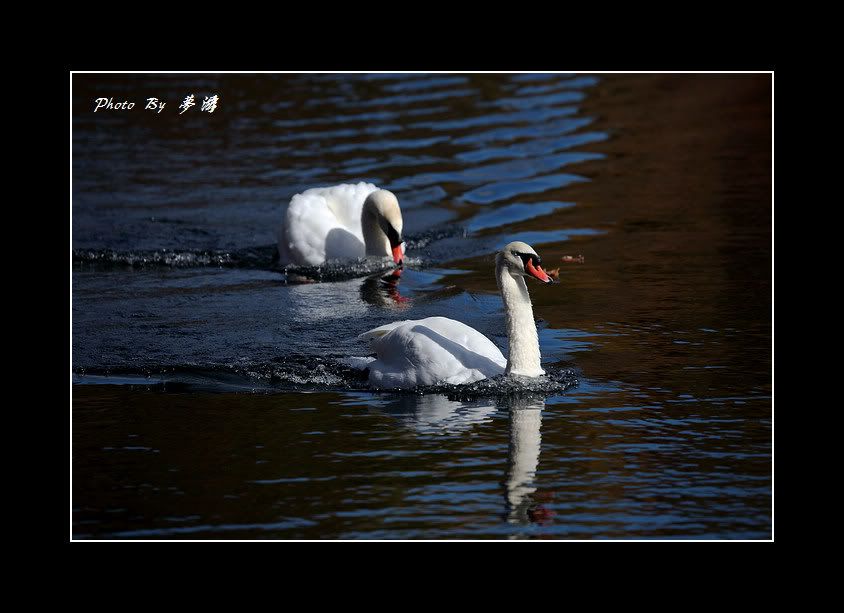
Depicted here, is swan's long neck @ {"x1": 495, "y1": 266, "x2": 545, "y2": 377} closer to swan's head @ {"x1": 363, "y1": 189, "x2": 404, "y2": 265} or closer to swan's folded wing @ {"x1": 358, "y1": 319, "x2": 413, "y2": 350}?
swan's folded wing @ {"x1": 358, "y1": 319, "x2": 413, "y2": 350}

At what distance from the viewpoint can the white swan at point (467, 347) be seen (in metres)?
9.81

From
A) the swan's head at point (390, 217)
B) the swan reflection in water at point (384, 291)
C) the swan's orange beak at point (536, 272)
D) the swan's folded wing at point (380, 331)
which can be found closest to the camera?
the swan's orange beak at point (536, 272)

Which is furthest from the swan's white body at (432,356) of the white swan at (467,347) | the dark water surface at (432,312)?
the dark water surface at (432,312)

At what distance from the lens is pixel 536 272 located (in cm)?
973

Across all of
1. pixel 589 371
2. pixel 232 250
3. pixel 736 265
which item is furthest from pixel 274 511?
pixel 232 250

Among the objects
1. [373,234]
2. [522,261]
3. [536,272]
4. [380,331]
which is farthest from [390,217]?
[536,272]

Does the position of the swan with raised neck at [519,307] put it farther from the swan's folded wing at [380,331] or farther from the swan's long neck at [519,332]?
the swan's folded wing at [380,331]

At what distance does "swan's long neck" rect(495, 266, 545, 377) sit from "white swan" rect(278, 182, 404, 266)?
16.6 feet

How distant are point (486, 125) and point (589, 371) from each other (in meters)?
12.2

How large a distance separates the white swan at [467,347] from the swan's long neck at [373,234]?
504 centimetres

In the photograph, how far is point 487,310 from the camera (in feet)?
41.4

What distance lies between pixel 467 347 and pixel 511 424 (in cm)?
110

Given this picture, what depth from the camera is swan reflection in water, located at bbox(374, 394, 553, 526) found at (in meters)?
7.55

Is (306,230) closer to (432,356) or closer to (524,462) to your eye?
(432,356)
